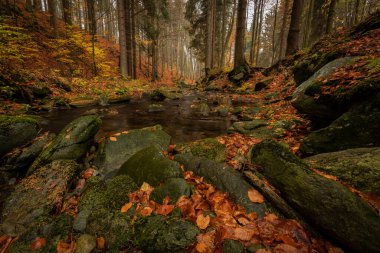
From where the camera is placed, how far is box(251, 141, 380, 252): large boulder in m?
1.51

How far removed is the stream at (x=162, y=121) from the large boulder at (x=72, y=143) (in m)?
1.65

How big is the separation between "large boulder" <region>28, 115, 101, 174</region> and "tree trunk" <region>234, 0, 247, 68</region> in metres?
11.7

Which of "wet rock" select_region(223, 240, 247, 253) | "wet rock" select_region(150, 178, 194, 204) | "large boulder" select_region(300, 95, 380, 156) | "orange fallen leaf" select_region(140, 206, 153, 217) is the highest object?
"large boulder" select_region(300, 95, 380, 156)

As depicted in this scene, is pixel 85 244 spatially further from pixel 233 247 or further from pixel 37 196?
pixel 233 247

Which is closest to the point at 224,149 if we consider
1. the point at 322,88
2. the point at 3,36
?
the point at 322,88

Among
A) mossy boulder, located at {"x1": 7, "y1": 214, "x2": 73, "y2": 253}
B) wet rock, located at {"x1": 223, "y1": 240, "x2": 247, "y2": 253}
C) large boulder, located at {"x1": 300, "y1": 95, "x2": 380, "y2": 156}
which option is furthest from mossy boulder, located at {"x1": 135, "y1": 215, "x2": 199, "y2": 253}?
large boulder, located at {"x1": 300, "y1": 95, "x2": 380, "y2": 156}

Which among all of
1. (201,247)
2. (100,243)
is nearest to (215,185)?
(201,247)

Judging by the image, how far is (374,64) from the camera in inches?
125

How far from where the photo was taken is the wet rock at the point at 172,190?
2349 mm

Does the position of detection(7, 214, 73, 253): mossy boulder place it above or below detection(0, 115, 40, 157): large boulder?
below

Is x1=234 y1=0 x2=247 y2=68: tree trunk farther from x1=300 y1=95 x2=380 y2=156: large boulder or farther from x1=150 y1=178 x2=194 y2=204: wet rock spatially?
x1=150 y1=178 x2=194 y2=204: wet rock

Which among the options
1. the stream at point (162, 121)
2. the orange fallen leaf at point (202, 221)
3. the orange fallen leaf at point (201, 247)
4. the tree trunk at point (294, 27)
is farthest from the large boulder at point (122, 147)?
the tree trunk at point (294, 27)

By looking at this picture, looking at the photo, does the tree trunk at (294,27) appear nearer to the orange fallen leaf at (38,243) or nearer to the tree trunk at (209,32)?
the tree trunk at (209,32)

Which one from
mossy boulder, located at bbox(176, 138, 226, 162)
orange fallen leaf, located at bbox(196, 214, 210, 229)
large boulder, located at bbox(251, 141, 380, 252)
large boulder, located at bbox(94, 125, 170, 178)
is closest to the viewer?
large boulder, located at bbox(251, 141, 380, 252)
